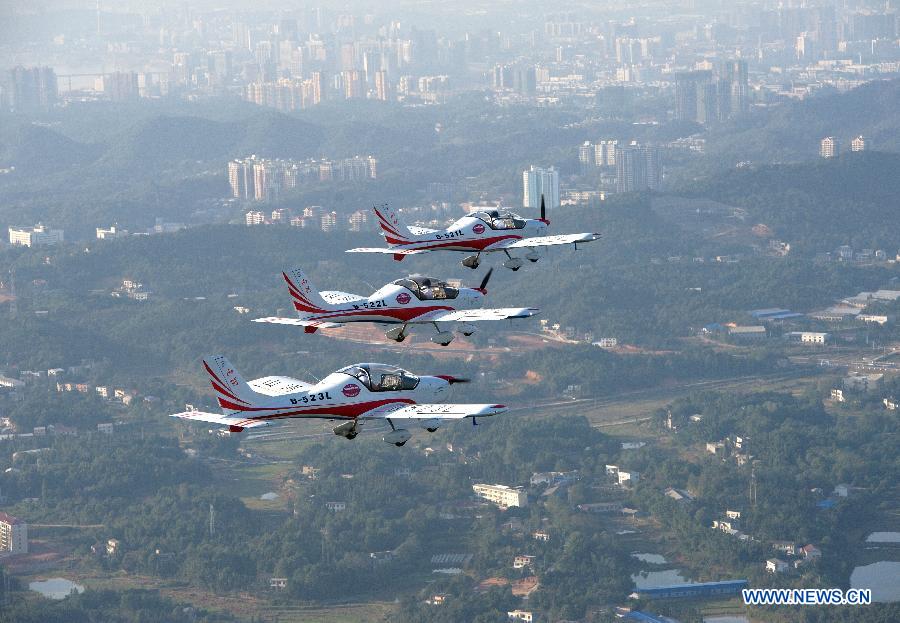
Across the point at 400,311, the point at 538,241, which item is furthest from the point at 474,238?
the point at 400,311

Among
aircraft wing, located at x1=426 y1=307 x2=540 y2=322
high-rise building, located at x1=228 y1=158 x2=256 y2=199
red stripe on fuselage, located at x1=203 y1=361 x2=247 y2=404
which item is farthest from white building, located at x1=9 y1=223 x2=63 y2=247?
red stripe on fuselage, located at x1=203 y1=361 x2=247 y2=404

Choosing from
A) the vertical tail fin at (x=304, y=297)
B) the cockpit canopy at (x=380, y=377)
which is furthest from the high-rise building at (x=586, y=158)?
the cockpit canopy at (x=380, y=377)

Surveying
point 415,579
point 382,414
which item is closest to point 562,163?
point 415,579

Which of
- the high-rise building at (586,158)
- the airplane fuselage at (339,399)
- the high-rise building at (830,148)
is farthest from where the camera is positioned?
the high-rise building at (830,148)

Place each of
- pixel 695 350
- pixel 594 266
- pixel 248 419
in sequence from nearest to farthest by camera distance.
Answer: pixel 248 419
pixel 695 350
pixel 594 266

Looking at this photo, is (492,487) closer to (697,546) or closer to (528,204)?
(697,546)

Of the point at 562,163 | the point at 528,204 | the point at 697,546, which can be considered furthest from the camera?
the point at 562,163

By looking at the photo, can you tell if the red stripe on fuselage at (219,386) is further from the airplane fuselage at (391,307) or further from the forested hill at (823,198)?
the forested hill at (823,198)
